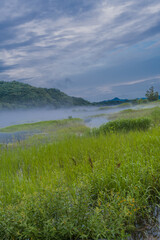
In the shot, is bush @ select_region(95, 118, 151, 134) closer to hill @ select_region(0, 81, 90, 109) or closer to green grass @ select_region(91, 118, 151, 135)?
green grass @ select_region(91, 118, 151, 135)

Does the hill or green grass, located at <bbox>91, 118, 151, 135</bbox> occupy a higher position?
the hill

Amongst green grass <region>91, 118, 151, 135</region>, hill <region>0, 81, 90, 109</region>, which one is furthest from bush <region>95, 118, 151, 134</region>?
hill <region>0, 81, 90, 109</region>

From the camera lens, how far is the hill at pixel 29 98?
166 ft

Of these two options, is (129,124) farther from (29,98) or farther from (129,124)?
(29,98)

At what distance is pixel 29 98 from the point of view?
2082 inches

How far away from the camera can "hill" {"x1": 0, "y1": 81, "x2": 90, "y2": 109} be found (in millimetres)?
50644

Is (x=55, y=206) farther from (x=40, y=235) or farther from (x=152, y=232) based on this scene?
(x=152, y=232)

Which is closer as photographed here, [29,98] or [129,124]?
[129,124]

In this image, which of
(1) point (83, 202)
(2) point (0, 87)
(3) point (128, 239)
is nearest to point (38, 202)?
(1) point (83, 202)

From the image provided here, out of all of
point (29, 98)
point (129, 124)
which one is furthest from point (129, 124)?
point (29, 98)

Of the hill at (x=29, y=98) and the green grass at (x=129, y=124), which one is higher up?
the hill at (x=29, y=98)

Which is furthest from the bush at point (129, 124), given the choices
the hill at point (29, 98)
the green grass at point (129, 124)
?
the hill at point (29, 98)

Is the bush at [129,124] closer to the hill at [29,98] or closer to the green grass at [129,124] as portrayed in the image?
the green grass at [129,124]

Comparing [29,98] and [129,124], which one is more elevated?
[29,98]
